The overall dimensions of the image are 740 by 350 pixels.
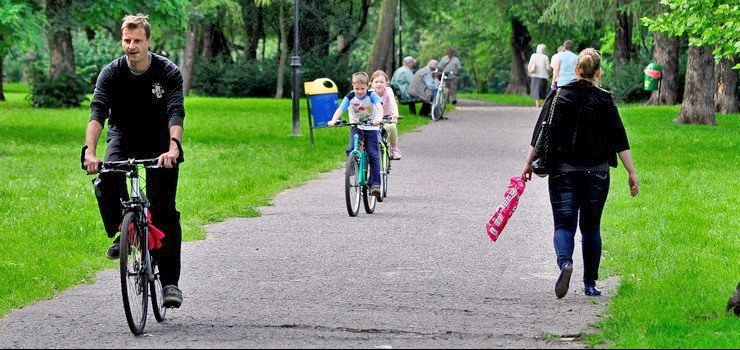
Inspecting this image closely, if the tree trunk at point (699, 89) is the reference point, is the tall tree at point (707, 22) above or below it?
above

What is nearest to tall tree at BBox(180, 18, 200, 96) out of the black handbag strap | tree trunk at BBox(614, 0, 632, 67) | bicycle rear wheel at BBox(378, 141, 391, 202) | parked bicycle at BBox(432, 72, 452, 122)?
tree trunk at BBox(614, 0, 632, 67)

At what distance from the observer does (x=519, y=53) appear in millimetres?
62000

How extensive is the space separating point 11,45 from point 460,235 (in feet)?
49.4

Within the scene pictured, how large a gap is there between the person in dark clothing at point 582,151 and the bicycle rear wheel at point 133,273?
2.72 meters

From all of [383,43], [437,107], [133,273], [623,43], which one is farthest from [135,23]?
[623,43]

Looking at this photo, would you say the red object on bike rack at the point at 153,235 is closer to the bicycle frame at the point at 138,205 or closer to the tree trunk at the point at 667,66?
the bicycle frame at the point at 138,205

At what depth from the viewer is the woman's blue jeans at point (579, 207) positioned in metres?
9.20

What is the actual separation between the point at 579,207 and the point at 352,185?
498 centimetres

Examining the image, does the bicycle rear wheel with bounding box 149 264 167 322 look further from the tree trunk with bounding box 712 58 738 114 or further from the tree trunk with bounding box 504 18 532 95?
the tree trunk with bounding box 504 18 532 95

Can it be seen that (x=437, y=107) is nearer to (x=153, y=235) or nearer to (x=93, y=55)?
(x=93, y=55)

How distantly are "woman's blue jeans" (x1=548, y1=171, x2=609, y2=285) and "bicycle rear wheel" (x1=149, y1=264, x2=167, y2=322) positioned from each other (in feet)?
8.37

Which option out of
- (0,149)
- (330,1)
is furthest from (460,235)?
(330,1)

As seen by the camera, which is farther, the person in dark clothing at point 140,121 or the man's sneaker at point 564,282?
the man's sneaker at point 564,282

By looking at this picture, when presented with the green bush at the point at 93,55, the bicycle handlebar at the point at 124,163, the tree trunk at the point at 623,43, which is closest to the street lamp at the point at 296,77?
the bicycle handlebar at the point at 124,163
